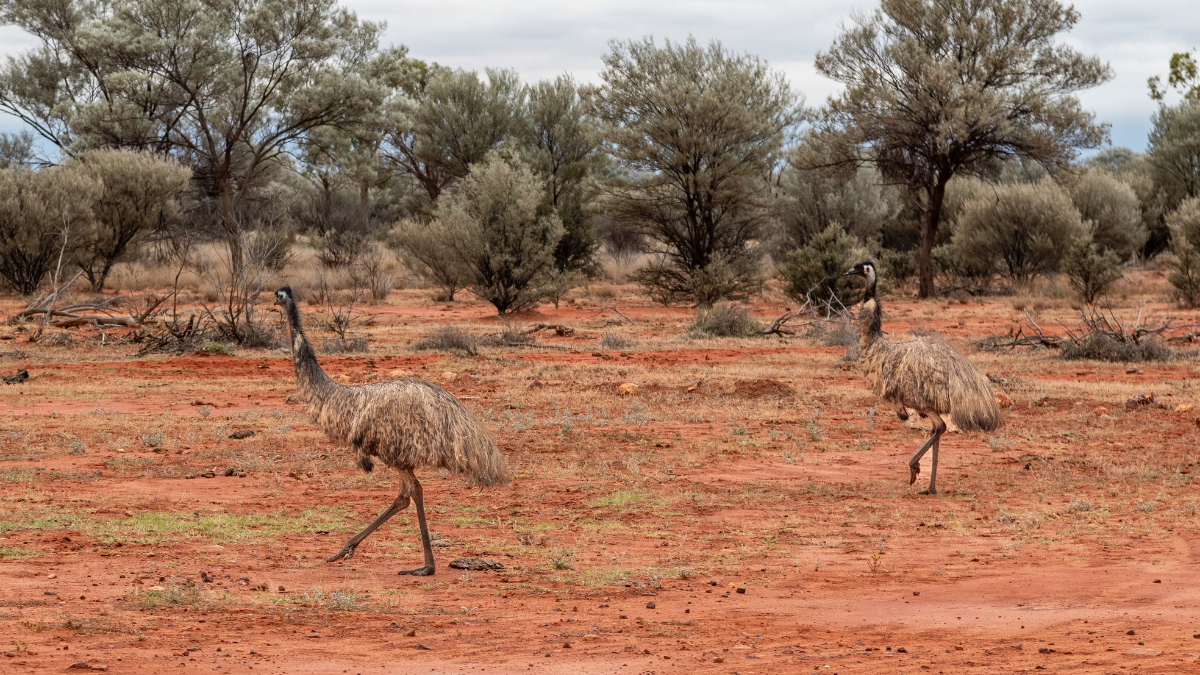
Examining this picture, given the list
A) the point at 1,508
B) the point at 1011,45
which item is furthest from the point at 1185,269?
the point at 1,508

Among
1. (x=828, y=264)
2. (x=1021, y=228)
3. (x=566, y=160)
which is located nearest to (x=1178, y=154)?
(x=1021, y=228)

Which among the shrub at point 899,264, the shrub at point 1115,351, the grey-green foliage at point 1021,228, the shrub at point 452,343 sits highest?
the grey-green foliage at point 1021,228

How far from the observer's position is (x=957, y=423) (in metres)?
8.41

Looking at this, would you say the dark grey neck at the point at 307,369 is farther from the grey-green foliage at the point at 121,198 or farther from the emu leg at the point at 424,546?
the grey-green foliage at the point at 121,198

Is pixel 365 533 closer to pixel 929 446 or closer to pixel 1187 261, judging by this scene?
pixel 929 446

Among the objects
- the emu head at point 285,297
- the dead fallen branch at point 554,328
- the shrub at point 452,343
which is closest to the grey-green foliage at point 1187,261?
the dead fallen branch at point 554,328

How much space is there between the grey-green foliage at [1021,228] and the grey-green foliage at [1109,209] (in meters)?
1.95

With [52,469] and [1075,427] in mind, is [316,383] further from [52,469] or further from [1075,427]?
[1075,427]

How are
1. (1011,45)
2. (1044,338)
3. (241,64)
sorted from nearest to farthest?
(1044,338)
(1011,45)
(241,64)

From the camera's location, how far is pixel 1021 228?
3073 centimetres

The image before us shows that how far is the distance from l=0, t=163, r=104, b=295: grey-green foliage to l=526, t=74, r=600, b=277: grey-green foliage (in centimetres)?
1171

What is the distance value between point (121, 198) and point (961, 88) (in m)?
20.4

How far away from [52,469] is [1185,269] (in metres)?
24.2

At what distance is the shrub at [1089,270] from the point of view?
26625mm
